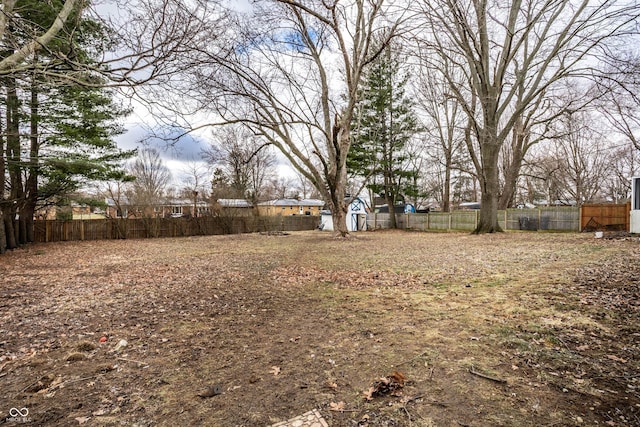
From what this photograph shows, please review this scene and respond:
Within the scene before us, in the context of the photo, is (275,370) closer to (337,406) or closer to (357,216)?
(337,406)

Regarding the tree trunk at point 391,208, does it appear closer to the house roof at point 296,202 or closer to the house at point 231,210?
the house at point 231,210

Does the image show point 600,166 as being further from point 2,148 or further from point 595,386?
point 2,148

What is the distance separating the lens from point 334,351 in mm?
2771

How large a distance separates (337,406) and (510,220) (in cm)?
2105

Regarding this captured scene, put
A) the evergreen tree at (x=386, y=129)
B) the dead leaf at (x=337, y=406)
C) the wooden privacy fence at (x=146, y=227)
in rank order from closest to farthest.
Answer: the dead leaf at (x=337, y=406), the wooden privacy fence at (x=146, y=227), the evergreen tree at (x=386, y=129)

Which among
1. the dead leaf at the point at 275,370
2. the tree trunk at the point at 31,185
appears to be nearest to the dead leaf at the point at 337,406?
the dead leaf at the point at 275,370

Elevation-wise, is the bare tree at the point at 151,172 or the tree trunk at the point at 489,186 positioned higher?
the bare tree at the point at 151,172

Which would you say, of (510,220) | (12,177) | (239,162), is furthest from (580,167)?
(12,177)

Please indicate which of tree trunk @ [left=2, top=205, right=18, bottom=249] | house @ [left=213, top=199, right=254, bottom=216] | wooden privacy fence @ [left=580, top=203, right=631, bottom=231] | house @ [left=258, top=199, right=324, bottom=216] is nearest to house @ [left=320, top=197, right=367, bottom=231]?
house @ [left=213, top=199, right=254, bottom=216]

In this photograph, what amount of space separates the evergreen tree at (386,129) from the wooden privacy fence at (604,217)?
1045cm

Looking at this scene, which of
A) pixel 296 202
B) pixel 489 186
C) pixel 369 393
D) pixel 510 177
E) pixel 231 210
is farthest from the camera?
pixel 296 202

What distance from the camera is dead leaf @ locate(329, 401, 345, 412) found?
195cm

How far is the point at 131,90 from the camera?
16.7 ft

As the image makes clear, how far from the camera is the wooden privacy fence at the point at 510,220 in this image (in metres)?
17.4
